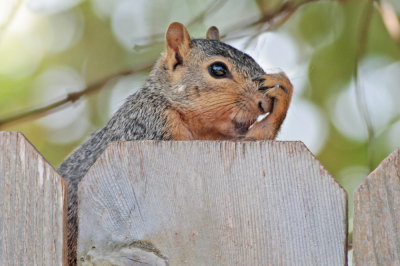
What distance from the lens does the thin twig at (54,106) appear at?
2520 mm

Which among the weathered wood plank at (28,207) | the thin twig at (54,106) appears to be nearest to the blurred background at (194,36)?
the thin twig at (54,106)

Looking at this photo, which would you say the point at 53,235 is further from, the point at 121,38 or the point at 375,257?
the point at 121,38

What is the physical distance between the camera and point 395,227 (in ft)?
4.57

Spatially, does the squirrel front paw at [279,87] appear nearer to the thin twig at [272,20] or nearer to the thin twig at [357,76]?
the thin twig at [357,76]

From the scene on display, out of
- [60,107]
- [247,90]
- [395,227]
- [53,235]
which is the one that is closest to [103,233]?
[53,235]

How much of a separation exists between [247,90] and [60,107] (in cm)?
86

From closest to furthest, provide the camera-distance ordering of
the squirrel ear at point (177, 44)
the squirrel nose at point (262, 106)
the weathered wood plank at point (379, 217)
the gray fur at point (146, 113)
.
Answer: the weathered wood plank at point (379, 217), the squirrel nose at point (262, 106), the gray fur at point (146, 113), the squirrel ear at point (177, 44)

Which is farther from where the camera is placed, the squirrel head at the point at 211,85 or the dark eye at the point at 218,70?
the dark eye at the point at 218,70

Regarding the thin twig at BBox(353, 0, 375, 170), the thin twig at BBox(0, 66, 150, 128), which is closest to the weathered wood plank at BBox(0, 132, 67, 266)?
the thin twig at BBox(0, 66, 150, 128)

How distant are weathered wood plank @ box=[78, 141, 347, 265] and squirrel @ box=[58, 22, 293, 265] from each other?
494 mm

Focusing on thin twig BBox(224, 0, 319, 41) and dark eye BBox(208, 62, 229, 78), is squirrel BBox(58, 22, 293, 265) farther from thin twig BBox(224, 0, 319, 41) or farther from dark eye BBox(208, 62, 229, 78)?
thin twig BBox(224, 0, 319, 41)

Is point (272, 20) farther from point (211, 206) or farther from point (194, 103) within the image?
point (211, 206)

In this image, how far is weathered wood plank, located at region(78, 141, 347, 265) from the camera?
4.60ft

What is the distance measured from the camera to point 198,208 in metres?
1.43
